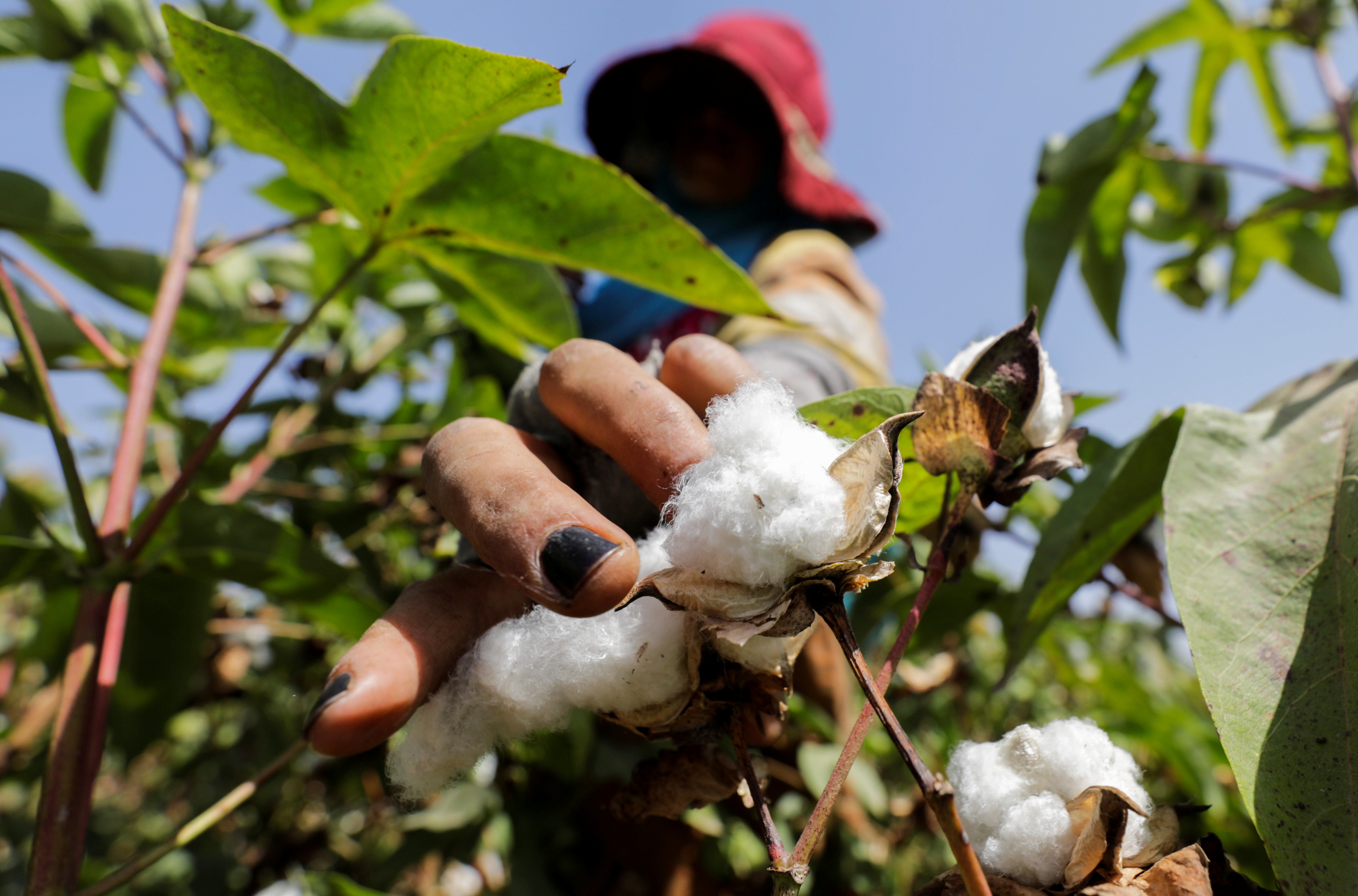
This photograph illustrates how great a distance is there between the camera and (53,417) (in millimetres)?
584

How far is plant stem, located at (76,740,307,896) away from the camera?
483mm

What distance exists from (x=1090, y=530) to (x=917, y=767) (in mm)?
347

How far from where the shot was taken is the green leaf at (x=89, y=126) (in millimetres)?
989

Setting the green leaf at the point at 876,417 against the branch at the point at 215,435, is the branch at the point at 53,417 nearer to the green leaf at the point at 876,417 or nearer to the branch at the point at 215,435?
the branch at the point at 215,435

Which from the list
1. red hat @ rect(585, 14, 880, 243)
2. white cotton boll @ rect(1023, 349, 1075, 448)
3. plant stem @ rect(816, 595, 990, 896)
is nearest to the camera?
plant stem @ rect(816, 595, 990, 896)

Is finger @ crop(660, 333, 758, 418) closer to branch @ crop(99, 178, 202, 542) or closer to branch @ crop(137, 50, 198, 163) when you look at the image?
branch @ crop(99, 178, 202, 542)

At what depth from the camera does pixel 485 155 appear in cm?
60

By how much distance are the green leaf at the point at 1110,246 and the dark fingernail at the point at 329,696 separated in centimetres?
91

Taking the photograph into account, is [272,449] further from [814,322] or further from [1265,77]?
[1265,77]

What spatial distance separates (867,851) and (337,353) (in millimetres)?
1113

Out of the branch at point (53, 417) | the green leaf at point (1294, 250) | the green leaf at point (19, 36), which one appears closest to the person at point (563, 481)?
the branch at point (53, 417)

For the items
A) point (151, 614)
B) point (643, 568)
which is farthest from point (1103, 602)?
point (151, 614)

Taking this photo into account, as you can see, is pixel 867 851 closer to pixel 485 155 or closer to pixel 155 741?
pixel 155 741

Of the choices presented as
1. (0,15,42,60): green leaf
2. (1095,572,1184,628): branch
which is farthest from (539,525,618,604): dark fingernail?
(0,15,42,60): green leaf
